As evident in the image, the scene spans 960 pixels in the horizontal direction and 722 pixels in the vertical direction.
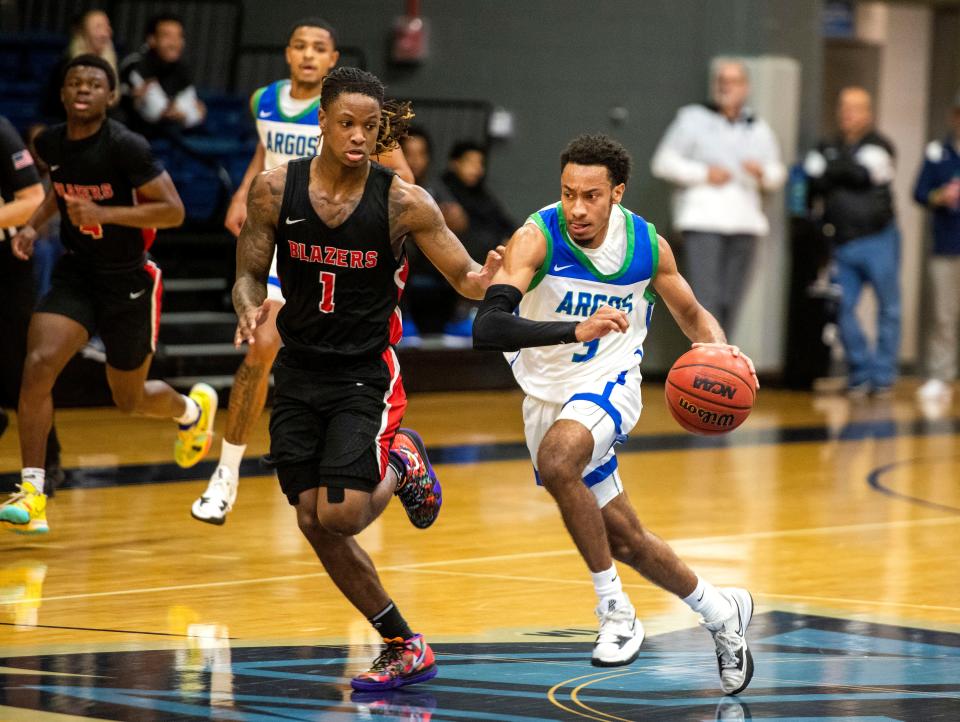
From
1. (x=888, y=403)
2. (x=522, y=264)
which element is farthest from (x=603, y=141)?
(x=888, y=403)

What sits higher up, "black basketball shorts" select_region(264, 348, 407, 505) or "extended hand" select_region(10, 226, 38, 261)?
"extended hand" select_region(10, 226, 38, 261)

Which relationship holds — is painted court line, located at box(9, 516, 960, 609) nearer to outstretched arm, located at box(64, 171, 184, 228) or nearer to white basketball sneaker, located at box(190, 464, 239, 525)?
white basketball sneaker, located at box(190, 464, 239, 525)

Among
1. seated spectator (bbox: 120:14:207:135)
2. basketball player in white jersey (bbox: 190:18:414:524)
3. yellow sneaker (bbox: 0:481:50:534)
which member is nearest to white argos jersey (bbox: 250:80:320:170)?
basketball player in white jersey (bbox: 190:18:414:524)

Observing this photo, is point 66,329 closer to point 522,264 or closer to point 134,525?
point 134,525

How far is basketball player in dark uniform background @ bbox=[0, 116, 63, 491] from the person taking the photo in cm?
742

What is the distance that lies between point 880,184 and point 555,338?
9.88 meters

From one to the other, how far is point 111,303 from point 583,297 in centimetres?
277

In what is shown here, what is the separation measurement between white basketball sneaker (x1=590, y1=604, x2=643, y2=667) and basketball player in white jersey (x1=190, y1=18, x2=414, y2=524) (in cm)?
260

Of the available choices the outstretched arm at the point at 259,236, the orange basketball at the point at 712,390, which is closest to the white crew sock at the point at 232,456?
the outstretched arm at the point at 259,236

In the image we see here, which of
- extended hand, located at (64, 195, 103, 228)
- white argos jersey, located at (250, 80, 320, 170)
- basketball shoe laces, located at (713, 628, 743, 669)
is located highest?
white argos jersey, located at (250, 80, 320, 170)

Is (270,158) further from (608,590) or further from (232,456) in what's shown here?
(608,590)

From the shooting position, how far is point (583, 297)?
18.0 ft

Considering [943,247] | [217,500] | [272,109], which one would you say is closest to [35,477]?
[217,500]

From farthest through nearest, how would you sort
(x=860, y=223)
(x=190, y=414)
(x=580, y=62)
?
(x=580, y=62), (x=860, y=223), (x=190, y=414)
